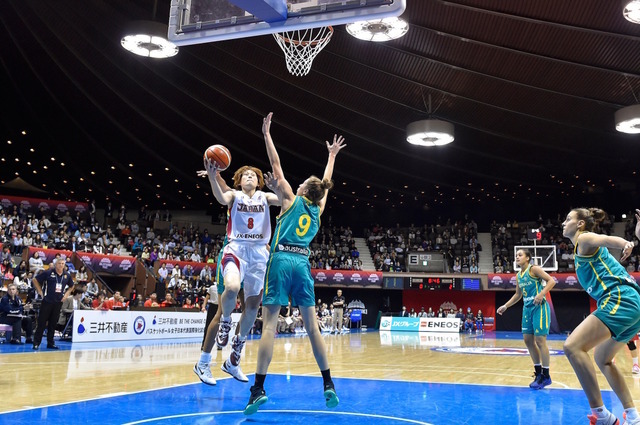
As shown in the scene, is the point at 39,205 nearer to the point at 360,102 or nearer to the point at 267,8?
the point at 360,102

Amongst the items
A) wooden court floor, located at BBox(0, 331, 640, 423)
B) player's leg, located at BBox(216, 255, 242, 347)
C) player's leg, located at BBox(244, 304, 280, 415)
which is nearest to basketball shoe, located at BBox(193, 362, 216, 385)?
wooden court floor, located at BBox(0, 331, 640, 423)

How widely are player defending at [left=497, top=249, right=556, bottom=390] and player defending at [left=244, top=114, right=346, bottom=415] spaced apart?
372 centimetres

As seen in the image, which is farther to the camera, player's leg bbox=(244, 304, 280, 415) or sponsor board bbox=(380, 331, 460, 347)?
sponsor board bbox=(380, 331, 460, 347)

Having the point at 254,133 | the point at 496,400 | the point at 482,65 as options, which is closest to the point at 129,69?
the point at 254,133

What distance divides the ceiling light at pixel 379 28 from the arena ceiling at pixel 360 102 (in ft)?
2.72

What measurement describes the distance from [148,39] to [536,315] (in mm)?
14646

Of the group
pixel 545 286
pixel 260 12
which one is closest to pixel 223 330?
pixel 260 12

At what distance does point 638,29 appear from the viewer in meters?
15.6

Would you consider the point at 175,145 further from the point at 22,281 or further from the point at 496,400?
the point at 496,400

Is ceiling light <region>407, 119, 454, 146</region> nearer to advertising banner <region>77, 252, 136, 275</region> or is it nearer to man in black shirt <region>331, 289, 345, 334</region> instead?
man in black shirt <region>331, 289, 345, 334</region>

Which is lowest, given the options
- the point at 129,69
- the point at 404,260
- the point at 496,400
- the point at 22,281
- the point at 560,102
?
the point at 496,400

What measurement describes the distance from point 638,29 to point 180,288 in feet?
65.7

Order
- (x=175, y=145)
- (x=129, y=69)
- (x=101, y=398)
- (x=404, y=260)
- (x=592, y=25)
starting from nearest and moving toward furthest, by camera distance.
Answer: (x=101, y=398) → (x=592, y=25) → (x=129, y=69) → (x=175, y=145) → (x=404, y=260)

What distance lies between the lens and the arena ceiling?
1747cm
